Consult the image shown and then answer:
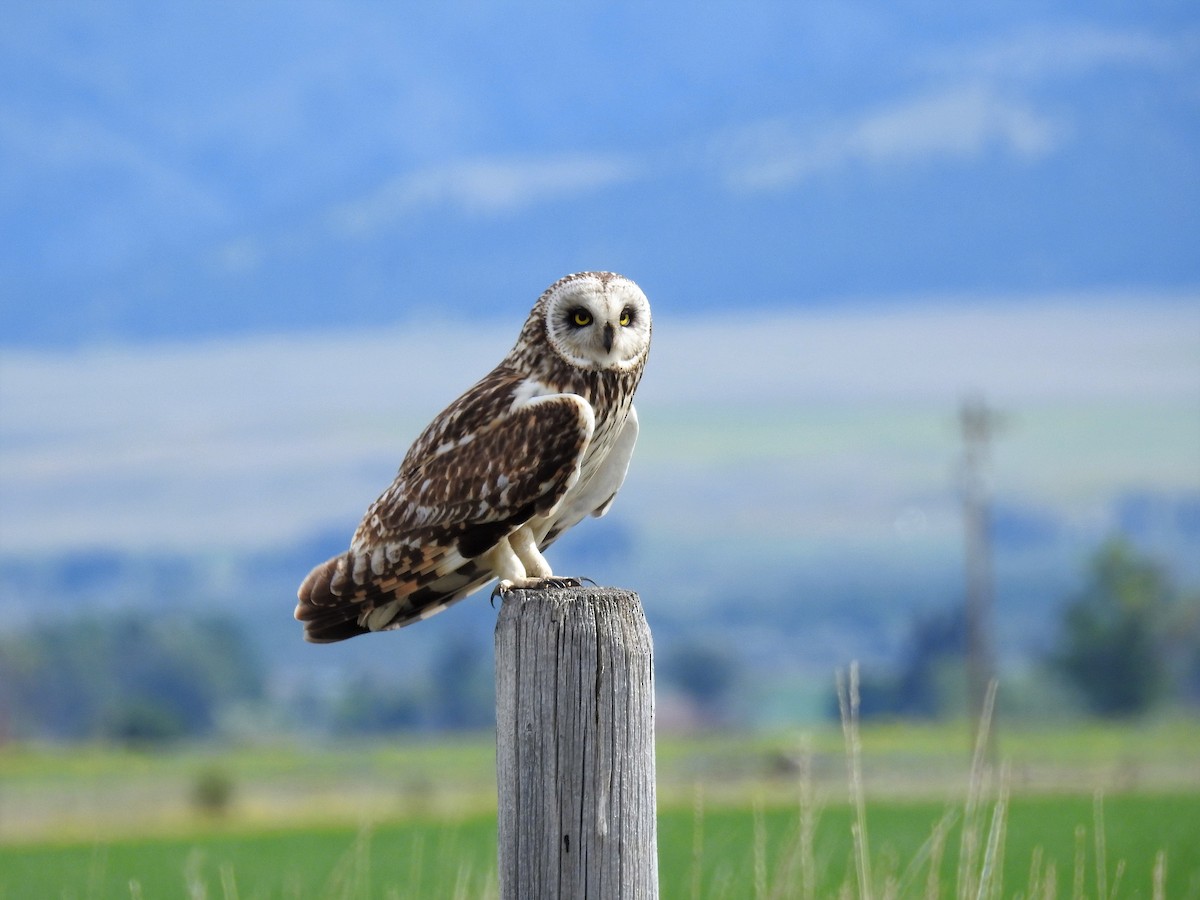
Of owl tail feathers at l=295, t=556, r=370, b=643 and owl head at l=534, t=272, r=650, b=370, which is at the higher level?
owl head at l=534, t=272, r=650, b=370

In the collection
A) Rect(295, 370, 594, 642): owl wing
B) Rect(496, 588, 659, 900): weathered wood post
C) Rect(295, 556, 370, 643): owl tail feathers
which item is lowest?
Rect(496, 588, 659, 900): weathered wood post

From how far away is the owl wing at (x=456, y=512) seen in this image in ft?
16.4

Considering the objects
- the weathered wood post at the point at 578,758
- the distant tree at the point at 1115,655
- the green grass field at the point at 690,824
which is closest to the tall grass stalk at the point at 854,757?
the green grass field at the point at 690,824

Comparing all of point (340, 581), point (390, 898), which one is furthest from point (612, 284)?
point (390, 898)

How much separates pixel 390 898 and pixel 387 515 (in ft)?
5.99

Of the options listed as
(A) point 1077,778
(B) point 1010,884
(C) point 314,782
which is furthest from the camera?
(C) point 314,782

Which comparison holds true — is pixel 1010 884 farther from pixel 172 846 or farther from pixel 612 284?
pixel 172 846

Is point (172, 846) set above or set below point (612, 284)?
below

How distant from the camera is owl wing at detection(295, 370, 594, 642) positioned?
197 inches

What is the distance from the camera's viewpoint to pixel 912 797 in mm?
32469

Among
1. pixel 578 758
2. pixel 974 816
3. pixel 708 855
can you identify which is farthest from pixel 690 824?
pixel 578 758

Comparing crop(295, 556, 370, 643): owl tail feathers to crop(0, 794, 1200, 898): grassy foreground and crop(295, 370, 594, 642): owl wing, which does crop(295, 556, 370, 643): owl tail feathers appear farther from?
crop(0, 794, 1200, 898): grassy foreground

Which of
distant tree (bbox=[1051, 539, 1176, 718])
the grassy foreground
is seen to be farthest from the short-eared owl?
distant tree (bbox=[1051, 539, 1176, 718])

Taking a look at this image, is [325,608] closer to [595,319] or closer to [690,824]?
[595,319]
